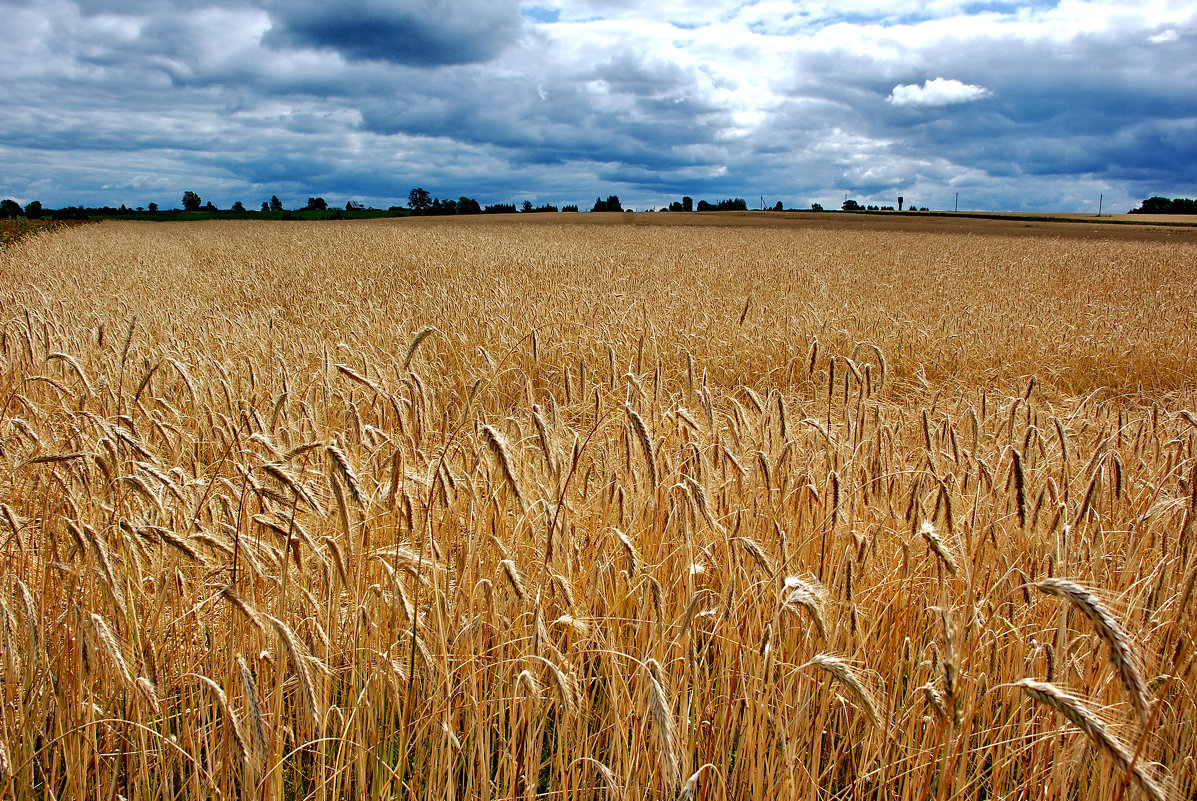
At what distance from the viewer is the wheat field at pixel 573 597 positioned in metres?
1.57

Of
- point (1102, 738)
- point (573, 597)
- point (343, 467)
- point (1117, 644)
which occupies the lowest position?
point (573, 597)

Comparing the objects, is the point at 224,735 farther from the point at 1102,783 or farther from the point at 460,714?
the point at 1102,783

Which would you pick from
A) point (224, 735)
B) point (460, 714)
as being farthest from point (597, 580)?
point (224, 735)

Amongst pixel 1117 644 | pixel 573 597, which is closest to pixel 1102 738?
pixel 1117 644

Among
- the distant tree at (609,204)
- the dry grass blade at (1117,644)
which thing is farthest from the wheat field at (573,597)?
the distant tree at (609,204)

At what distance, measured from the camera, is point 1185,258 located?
20.2m

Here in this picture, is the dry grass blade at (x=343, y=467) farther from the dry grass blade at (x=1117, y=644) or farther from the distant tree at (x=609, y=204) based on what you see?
the distant tree at (x=609, y=204)

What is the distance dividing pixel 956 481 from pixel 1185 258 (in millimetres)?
24434

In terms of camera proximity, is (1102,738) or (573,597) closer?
(1102,738)

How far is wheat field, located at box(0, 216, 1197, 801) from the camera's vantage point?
157cm

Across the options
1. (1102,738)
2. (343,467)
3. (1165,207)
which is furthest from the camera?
(1165,207)

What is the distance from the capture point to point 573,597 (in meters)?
2.22

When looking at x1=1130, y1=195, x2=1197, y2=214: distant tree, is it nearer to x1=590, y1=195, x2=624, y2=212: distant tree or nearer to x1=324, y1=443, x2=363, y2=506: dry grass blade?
x1=590, y1=195, x2=624, y2=212: distant tree

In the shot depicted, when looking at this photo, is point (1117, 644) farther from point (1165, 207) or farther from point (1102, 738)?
point (1165, 207)
